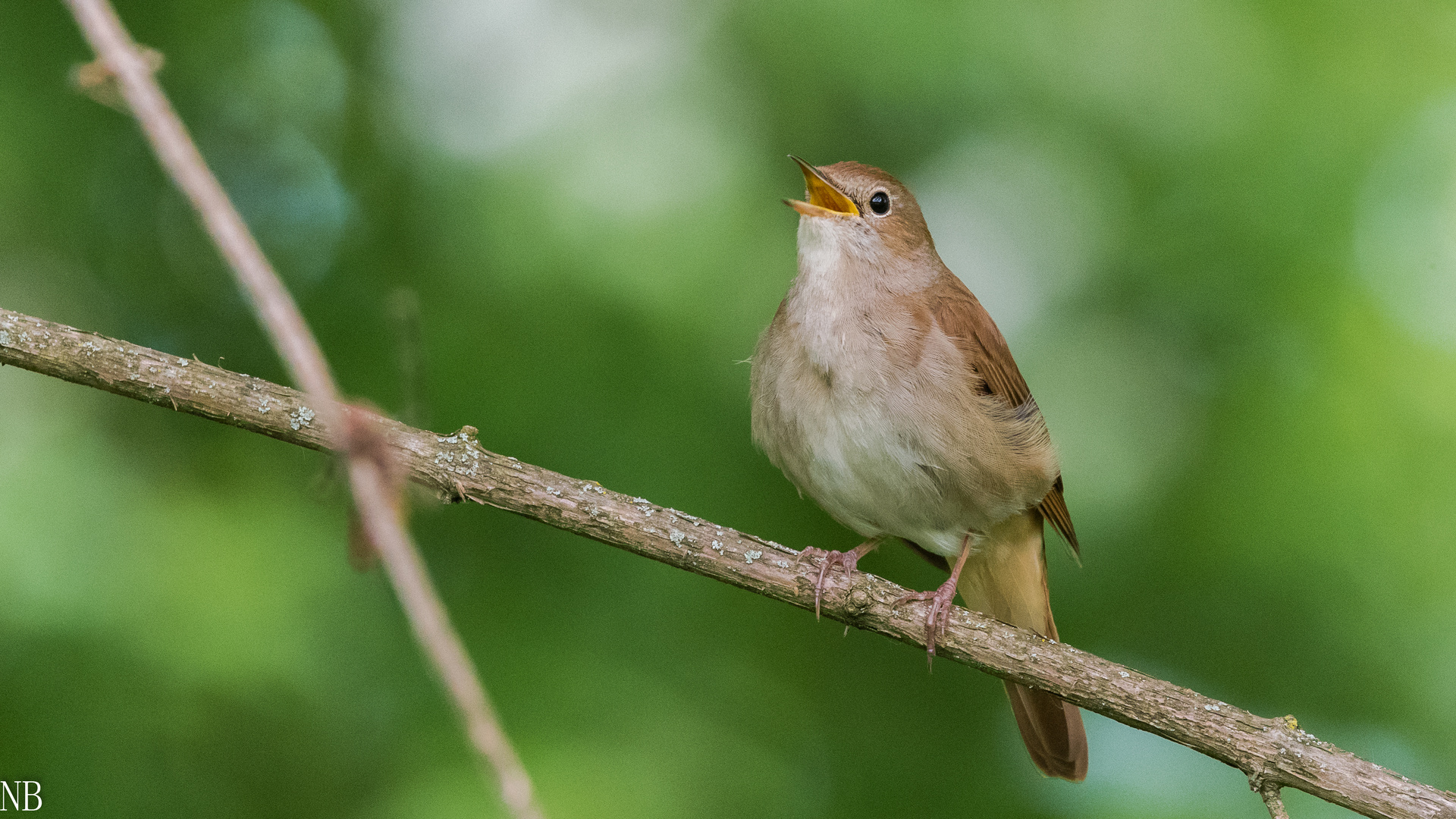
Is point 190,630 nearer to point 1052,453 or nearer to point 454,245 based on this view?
point 454,245

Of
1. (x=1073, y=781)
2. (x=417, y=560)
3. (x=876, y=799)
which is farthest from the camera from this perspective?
(x=876, y=799)

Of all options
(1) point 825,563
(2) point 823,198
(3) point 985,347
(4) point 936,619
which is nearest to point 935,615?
(4) point 936,619

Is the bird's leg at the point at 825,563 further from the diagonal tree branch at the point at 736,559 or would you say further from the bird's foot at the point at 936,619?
the bird's foot at the point at 936,619

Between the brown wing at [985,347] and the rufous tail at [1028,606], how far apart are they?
14cm

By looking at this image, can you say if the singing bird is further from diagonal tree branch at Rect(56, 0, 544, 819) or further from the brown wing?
diagonal tree branch at Rect(56, 0, 544, 819)

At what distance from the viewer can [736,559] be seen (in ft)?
10.8

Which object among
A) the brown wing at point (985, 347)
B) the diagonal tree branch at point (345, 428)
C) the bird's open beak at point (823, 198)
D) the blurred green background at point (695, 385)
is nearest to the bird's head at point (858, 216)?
the bird's open beak at point (823, 198)

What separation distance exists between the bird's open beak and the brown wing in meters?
0.44

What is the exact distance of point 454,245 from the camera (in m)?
4.75

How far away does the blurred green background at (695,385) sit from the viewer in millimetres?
4262

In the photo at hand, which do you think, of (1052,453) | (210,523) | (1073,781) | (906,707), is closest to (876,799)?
(906,707)

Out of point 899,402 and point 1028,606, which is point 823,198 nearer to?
point 899,402

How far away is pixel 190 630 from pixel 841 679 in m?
2.65

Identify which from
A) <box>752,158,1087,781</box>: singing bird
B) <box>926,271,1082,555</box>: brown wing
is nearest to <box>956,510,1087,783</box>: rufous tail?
<box>752,158,1087,781</box>: singing bird
